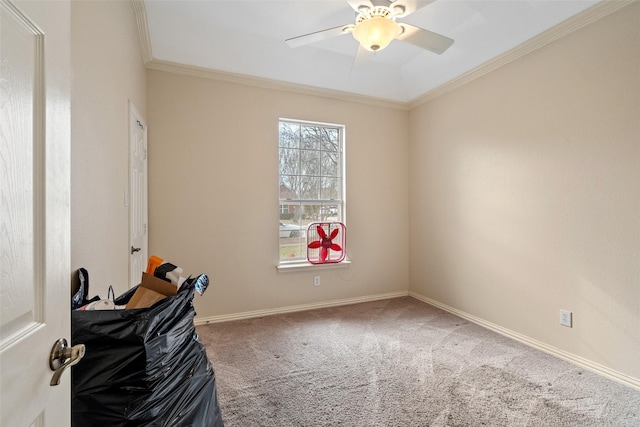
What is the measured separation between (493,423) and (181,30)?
3.78 meters

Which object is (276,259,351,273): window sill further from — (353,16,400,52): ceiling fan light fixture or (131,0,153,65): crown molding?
(131,0,153,65): crown molding

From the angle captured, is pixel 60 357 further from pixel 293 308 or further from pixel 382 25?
pixel 293 308

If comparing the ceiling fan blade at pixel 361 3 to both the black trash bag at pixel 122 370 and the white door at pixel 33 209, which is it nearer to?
the white door at pixel 33 209

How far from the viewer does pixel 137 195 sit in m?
2.46

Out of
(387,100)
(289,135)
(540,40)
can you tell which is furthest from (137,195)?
(540,40)

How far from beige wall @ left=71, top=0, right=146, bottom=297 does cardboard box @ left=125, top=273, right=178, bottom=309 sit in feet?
0.98

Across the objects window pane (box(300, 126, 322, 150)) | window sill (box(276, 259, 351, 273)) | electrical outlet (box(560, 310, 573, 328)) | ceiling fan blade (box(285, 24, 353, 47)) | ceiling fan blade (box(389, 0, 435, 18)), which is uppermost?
ceiling fan blade (box(285, 24, 353, 47))

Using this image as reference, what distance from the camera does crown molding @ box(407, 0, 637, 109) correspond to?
2.08m

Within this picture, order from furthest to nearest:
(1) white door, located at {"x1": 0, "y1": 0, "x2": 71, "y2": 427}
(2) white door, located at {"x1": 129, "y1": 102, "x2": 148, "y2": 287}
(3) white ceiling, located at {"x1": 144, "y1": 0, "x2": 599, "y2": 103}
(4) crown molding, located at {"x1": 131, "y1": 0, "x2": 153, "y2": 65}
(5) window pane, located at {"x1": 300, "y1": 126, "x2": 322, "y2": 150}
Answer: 1. (5) window pane, located at {"x1": 300, "y1": 126, "x2": 322, "y2": 150}
2. (3) white ceiling, located at {"x1": 144, "y1": 0, "x2": 599, "y2": 103}
3. (4) crown molding, located at {"x1": 131, "y1": 0, "x2": 153, "y2": 65}
4. (2) white door, located at {"x1": 129, "y1": 102, "x2": 148, "y2": 287}
5. (1) white door, located at {"x1": 0, "y1": 0, "x2": 71, "y2": 427}

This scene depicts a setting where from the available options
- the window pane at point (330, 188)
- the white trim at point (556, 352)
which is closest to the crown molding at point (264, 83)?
the window pane at point (330, 188)

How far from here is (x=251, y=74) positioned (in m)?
3.19

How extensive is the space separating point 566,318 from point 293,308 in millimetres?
2559

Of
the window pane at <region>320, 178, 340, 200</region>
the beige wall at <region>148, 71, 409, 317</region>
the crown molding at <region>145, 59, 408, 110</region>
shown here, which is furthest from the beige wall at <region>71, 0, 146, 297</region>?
the window pane at <region>320, 178, 340, 200</region>

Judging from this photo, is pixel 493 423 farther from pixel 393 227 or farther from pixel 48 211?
pixel 393 227
